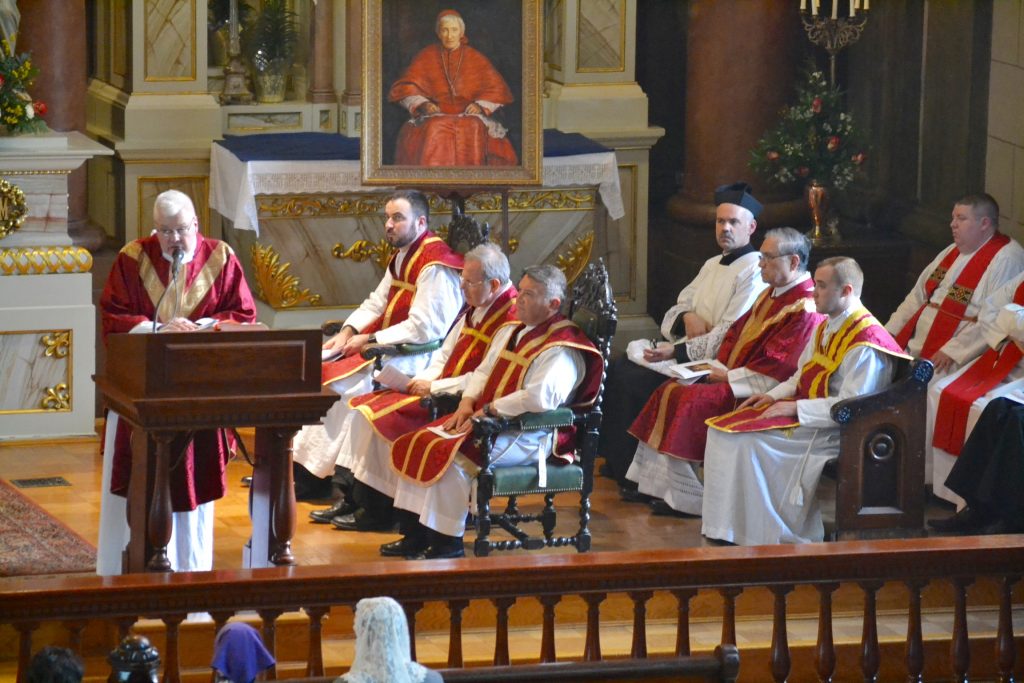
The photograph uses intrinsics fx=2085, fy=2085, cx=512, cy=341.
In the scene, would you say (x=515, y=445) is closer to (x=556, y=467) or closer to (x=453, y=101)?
(x=556, y=467)

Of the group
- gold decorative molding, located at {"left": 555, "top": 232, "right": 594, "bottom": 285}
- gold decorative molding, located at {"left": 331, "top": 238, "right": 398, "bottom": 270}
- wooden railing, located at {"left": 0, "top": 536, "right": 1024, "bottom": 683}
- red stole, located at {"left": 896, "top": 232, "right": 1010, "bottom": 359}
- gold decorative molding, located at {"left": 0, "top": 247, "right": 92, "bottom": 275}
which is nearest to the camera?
wooden railing, located at {"left": 0, "top": 536, "right": 1024, "bottom": 683}

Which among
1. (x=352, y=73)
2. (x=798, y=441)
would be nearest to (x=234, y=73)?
(x=352, y=73)

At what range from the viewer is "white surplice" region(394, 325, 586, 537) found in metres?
7.93

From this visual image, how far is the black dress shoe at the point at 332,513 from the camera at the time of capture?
8734 mm

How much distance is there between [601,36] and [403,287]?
3.37 m

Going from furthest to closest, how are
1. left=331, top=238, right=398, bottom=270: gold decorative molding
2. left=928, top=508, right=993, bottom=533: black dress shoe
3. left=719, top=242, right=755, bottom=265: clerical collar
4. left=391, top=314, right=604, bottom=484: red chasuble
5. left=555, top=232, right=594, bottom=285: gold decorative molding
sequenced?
left=555, top=232, right=594, bottom=285: gold decorative molding < left=331, top=238, right=398, bottom=270: gold decorative molding < left=719, top=242, right=755, bottom=265: clerical collar < left=928, top=508, right=993, bottom=533: black dress shoe < left=391, top=314, right=604, bottom=484: red chasuble

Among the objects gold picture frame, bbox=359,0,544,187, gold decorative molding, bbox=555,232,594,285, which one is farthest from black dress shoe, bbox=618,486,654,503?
gold decorative molding, bbox=555,232,594,285

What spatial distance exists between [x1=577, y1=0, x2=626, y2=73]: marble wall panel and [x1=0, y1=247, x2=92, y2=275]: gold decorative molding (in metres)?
3.37

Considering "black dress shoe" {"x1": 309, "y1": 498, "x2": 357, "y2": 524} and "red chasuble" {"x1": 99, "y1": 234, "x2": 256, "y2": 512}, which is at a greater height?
"red chasuble" {"x1": 99, "y1": 234, "x2": 256, "y2": 512}

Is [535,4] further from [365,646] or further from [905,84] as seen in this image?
[365,646]

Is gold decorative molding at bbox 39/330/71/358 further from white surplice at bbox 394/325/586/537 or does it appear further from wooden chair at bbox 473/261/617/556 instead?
wooden chair at bbox 473/261/617/556

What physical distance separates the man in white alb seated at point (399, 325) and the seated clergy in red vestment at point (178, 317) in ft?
3.86

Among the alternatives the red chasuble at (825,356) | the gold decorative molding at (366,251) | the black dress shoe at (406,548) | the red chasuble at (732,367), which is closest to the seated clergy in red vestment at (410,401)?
the black dress shoe at (406,548)

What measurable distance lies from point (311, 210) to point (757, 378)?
310cm
